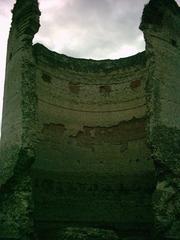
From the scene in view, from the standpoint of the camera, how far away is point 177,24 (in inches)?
→ 587

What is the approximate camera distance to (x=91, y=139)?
688 inches

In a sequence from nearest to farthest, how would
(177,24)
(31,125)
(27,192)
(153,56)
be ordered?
(27,192)
(31,125)
(153,56)
(177,24)

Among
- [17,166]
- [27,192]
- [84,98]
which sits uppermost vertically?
[84,98]

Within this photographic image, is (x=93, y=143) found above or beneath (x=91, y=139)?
beneath

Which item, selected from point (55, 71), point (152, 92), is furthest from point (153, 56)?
point (55, 71)

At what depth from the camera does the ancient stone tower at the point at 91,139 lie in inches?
466

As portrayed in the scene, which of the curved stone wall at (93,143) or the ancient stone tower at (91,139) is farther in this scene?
the curved stone wall at (93,143)

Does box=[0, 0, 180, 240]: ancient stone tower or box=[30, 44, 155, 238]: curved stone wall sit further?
box=[30, 44, 155, 238]: curved stone wall

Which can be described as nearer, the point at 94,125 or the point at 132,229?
the point at 132,229

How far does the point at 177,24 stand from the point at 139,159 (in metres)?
5.45

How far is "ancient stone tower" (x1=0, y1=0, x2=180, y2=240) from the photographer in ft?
38.9

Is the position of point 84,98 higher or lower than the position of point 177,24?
lower

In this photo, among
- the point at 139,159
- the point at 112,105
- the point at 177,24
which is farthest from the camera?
the point at 112,105

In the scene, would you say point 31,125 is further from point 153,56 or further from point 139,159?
point 139,159
